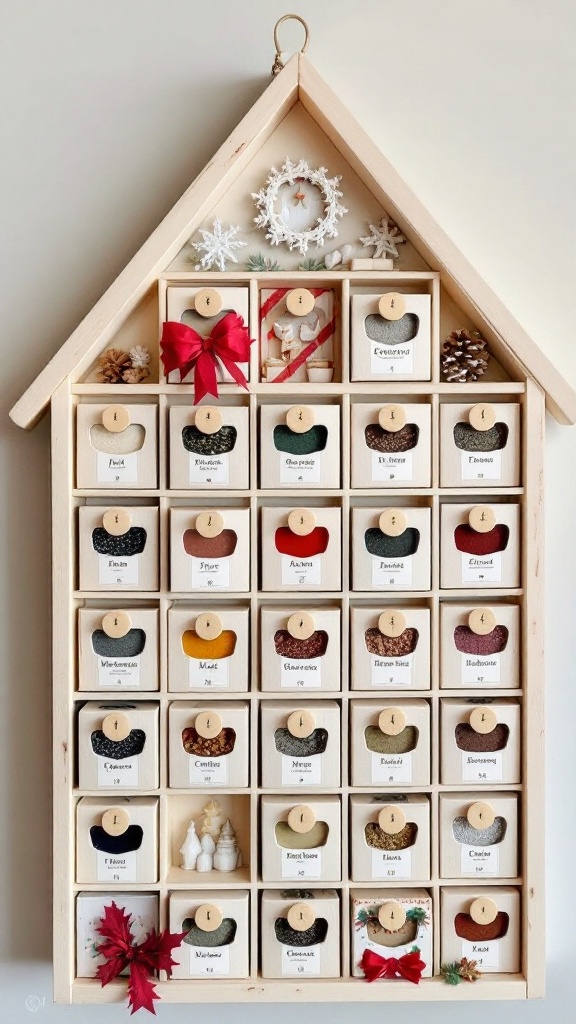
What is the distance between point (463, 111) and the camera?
1.26 metres

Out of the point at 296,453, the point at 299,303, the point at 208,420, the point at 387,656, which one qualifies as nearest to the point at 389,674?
the point at 387,656

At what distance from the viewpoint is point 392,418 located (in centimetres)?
117

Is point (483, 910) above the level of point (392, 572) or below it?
below

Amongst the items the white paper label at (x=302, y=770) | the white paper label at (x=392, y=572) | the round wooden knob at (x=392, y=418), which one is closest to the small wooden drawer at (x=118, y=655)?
the white paper label at (x=302, y=770)

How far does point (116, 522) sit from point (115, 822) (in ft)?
1.42

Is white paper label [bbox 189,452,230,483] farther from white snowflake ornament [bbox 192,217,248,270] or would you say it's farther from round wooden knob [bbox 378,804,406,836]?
round wooden knob [bbox 378,804,406,836]

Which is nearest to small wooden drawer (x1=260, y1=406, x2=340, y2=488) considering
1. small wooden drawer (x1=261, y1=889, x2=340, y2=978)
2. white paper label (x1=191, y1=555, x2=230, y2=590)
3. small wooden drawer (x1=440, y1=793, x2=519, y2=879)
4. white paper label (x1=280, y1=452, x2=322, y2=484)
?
white paper label (x1=280, y1=452, x2=322, y2=484)

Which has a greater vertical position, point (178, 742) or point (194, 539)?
point (194, 539)

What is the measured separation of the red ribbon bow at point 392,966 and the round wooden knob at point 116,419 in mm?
851

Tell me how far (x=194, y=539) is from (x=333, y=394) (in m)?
0.29

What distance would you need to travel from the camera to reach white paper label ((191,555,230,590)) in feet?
3.88

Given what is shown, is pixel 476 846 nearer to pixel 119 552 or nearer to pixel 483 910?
pixel 483 910

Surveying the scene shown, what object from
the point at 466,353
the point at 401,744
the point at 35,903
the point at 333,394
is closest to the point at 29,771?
the point at 35,903

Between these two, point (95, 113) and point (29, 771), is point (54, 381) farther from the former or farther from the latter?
point (29, 771)
